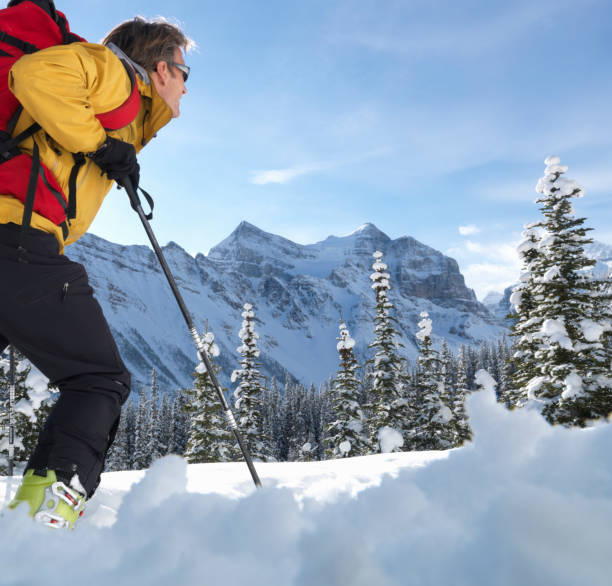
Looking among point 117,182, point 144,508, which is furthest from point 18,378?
point 144,508

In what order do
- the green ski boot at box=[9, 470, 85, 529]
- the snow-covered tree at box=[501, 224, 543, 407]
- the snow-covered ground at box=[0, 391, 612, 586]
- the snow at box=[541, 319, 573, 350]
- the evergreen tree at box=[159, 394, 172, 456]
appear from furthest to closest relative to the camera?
the evergreen tree at box=[159, 394, 172, 456]
the snow-covered tree at box=[501, 224, 543, 407]
the snow at box=[541, 319, 573, 350]
the green ski boot at box=[9, 470, 85, 529]
the snow-covered ground at box=[0, 391, 612, 586]

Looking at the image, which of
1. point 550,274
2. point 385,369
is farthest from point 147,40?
point 385,369

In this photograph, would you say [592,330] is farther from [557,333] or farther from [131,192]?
[131,192]

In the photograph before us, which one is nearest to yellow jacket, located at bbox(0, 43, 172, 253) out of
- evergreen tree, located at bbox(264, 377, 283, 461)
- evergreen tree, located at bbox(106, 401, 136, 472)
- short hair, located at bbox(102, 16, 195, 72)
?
short hair, located at bbox(102, 16, 195, 72)

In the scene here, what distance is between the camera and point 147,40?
99.9 inches

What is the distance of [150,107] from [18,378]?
Result: 14708 millimetres

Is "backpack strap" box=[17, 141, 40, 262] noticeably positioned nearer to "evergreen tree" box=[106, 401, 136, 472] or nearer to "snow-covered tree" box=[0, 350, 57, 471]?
"snow-covered tree" box=[0, 350, 57, 471]

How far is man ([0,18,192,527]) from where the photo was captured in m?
1.70

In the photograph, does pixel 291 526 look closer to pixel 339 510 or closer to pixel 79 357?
pixel 339 510

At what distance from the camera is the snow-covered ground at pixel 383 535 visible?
772mm

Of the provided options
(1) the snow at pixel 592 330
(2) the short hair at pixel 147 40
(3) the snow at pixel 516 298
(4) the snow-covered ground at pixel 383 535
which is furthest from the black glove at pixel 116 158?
(3) the snow at pixel 516 298

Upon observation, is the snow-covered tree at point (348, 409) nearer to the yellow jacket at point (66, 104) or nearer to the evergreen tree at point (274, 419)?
the yellow jacket at point (66, 104)

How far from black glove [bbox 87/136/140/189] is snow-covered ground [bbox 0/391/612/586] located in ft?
5.17

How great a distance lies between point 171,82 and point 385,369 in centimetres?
1997
